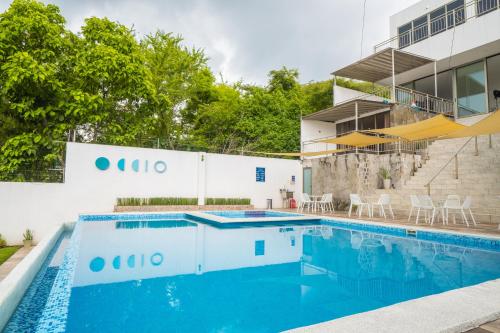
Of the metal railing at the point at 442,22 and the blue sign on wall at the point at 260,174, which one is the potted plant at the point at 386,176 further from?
the metal railing at the point at 442,22

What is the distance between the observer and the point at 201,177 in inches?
538

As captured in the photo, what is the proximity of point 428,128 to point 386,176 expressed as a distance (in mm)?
3703

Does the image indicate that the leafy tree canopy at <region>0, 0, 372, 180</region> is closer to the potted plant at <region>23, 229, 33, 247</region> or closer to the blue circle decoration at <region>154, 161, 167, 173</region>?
the blue circle decoration at <region>154, 161, 167, 173</region>

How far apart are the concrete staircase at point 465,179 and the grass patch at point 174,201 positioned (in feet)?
18.3

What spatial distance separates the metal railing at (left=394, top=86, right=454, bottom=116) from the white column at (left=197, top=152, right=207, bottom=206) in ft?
29.3

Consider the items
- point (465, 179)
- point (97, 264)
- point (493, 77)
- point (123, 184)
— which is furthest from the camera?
point (493, 77)

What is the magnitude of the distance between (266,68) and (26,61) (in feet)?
57.4

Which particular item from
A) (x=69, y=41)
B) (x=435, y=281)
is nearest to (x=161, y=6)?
(x=69, y=41)

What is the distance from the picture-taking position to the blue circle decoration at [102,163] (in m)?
11.5

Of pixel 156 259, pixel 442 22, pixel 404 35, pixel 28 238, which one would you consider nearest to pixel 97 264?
pixel 156 259

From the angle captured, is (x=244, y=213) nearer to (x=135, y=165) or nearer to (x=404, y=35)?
(x=135, y=165)

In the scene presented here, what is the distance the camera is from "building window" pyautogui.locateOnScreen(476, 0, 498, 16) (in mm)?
13533

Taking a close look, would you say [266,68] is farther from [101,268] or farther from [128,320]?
[128,320]

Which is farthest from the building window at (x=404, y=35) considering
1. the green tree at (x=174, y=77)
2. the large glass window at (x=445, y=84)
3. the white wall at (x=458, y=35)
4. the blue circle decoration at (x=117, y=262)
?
the blue circle decoration at (x=117, y=262)
